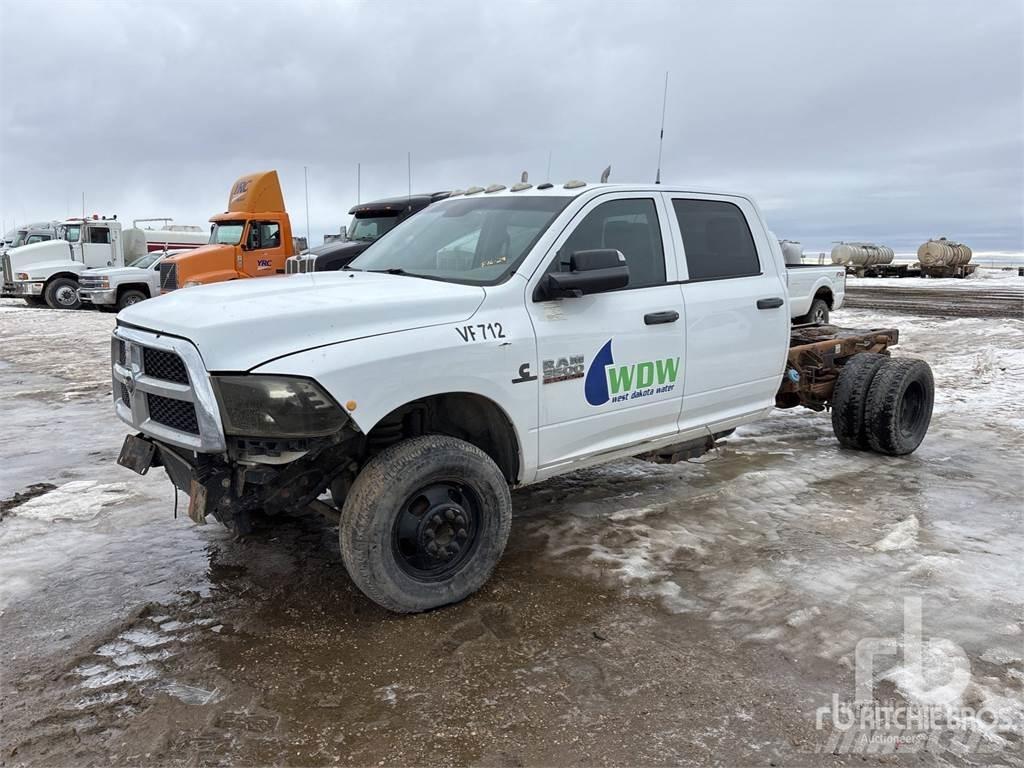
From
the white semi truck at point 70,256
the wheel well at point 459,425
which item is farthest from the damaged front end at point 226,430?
the white semi truck at point 70,256

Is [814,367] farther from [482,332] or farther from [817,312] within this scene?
[817,312]

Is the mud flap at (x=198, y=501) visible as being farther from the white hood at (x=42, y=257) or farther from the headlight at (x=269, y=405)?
the white hood at (x=42, y=257)

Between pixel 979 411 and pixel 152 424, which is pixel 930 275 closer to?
pixel 979 411

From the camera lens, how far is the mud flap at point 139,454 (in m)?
3.70

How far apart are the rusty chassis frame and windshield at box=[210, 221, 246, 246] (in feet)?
→ 41.6

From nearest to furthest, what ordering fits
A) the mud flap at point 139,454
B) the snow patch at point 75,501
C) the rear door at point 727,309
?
the mud flap at point 139,454 → the rear door at point 727,309 → the snow patch at point 75,501

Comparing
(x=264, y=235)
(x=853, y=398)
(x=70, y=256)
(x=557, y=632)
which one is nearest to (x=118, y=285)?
(x=70, y=256)

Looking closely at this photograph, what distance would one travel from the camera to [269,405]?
3111mm

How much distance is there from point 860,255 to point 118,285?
3349cm

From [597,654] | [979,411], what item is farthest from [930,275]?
[597,654]

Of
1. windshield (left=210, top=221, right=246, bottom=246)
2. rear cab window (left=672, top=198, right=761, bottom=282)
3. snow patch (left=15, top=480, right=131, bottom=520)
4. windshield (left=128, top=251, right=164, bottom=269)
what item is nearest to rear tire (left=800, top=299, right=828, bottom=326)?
rear cab window (left=672, top=198, right=761, bottom=282)

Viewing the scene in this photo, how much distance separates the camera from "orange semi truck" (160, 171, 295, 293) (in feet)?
52.0

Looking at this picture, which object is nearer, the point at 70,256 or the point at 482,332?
the point at 482,332

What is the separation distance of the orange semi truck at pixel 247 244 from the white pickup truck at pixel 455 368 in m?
12.1
